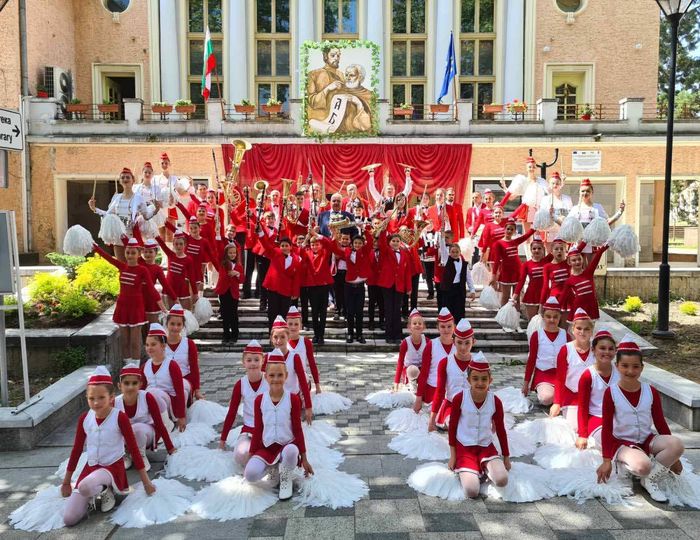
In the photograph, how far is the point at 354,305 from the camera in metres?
10.7

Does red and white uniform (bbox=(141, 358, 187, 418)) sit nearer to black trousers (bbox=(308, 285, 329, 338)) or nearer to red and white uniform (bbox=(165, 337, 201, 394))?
red and white uniform (bbox=(165, 337, 201, 394))

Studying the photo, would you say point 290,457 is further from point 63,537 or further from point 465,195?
point 465,195

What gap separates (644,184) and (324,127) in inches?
491

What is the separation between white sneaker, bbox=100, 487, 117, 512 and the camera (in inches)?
189

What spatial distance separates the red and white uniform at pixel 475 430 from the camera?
5.21 m

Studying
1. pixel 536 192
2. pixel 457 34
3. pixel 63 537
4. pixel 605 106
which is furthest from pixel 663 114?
pixel 63 537

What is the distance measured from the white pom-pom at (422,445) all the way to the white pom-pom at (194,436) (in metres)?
1.90

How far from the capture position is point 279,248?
1023 cm

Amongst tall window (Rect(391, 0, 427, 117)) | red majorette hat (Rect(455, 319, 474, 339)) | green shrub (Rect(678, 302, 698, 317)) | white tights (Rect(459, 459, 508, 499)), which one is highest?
tall window (Rect(391, 0, 427, 117))

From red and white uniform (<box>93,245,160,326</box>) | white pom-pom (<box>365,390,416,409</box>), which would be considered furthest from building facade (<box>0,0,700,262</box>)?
white pom-pom (<box>365,390,416,409</box>)

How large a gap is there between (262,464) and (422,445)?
1.68 metres

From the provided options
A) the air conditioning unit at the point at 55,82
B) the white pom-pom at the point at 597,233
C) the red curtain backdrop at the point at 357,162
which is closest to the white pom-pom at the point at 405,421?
the white pom-pom at the point at 597,233

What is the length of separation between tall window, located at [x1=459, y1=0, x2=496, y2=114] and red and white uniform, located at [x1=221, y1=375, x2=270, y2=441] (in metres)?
21.2

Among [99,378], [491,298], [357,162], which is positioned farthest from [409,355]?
[357,162]
